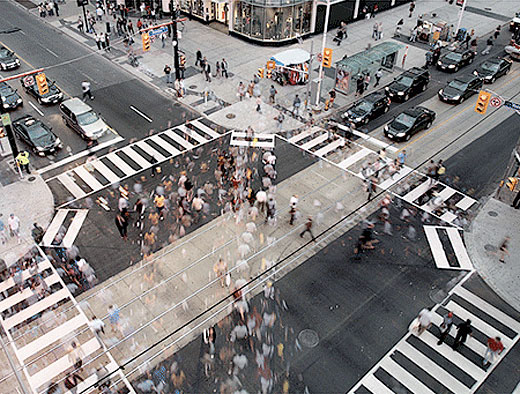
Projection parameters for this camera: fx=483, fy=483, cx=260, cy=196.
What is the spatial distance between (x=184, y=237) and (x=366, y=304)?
28.9ft

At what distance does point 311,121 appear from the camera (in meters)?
32.2

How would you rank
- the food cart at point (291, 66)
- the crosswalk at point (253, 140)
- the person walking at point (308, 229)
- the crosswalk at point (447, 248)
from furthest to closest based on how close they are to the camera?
Answer: the food cart at point (291, 66) < the crosswalk at point (253, 140) < the person walking at point (308, 229) < the crosswalk at point (447, 248)

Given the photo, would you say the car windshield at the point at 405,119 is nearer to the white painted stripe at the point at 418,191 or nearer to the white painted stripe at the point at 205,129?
the white painted stripe at the point at 418,191

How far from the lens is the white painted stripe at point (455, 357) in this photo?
17.5m

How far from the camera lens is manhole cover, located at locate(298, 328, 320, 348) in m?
18.4

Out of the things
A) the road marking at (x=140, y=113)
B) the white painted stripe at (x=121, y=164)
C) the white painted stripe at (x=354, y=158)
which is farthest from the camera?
the road marking at (x=140, y=113)

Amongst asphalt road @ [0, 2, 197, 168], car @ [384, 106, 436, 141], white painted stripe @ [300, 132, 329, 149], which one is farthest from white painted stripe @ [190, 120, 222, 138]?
car @ [384, 106, 436, 141]

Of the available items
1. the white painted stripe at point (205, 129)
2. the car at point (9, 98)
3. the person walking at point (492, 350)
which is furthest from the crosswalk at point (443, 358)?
the car at point (9, 98)

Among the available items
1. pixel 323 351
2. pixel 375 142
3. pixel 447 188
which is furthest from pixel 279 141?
pixel 323 351

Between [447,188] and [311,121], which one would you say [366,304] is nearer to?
[447,188]

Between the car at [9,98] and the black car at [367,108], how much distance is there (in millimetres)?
22056

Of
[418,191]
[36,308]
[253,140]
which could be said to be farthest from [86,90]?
[418,191]

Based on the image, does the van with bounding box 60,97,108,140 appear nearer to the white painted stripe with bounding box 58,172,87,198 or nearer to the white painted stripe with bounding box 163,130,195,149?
the white painted stripe with bounding box 58,172,87,198

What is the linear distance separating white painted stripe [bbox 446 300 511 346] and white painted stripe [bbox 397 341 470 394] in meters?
2.72
